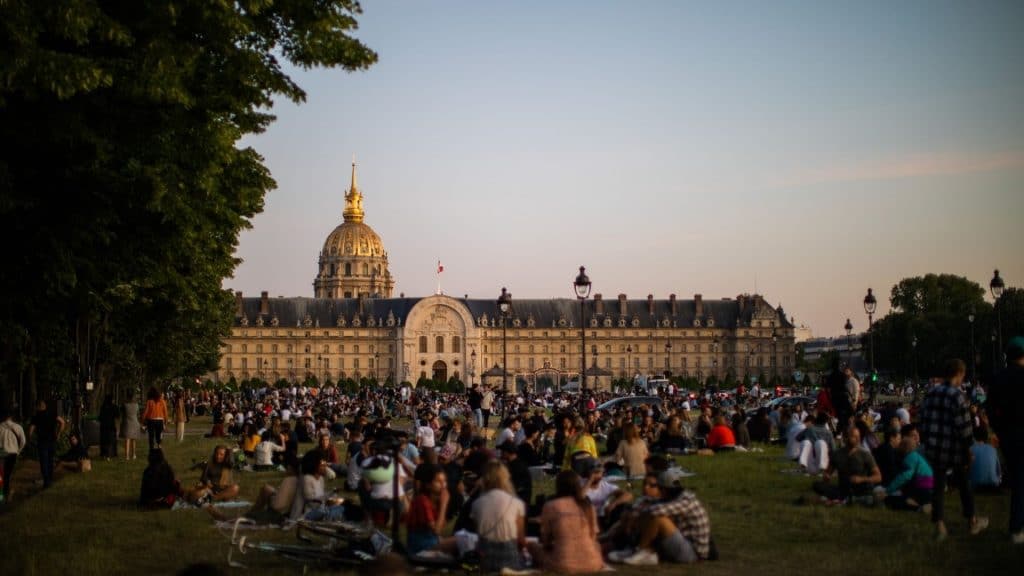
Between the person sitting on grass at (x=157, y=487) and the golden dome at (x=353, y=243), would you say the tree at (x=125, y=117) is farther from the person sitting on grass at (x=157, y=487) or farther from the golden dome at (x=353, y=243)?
the golden dome at (x=353, y=243)

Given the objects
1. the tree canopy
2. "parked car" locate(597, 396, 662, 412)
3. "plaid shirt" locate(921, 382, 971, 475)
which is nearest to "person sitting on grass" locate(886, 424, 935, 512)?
"plaid shirt" locate(921, 382, 971, 475)

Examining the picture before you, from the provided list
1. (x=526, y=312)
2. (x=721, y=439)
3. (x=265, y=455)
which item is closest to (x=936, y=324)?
(x=526, y=312)

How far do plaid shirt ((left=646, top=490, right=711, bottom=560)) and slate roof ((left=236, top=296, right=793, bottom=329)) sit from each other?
436ft

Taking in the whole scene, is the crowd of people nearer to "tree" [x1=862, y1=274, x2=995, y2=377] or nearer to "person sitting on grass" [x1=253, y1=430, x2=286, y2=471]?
"person sitting on grass" [x1=253, y1=430, x2=286, y2=471]

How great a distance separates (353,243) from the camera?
598 feet

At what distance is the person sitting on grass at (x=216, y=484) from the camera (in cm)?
1831

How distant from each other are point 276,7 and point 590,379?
408 feet

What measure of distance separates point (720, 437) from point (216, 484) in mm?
11503

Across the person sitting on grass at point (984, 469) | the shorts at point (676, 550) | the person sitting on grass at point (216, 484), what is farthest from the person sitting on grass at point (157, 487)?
the person sitting on grass at point (984, 469)

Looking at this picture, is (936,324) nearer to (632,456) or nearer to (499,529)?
(632,456)

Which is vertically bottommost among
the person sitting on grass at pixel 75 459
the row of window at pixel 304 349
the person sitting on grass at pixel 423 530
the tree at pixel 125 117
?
the person sitting on grass at pixel 75 459

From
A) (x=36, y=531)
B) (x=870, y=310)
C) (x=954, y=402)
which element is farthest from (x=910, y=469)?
(x=870, y=310)

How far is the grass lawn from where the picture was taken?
1235 centimetres

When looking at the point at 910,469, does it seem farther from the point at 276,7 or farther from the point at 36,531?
the point at 36,531
